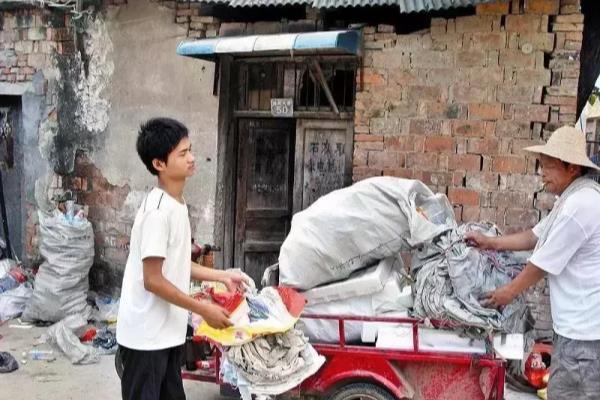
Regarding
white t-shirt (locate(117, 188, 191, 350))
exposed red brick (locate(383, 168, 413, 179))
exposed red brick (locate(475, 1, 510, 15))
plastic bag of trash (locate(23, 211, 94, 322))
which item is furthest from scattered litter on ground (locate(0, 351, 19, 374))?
exposed red brick (locate(475, 1, 510, 15))

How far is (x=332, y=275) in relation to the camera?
4188 mm

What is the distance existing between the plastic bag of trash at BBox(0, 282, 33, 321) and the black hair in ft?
16.6

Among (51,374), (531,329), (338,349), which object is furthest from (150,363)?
(51,374)

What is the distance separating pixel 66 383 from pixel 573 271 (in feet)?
13.8

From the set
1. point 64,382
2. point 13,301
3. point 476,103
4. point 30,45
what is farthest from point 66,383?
point 30,45

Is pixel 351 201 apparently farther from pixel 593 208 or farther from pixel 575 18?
pixel 575 18

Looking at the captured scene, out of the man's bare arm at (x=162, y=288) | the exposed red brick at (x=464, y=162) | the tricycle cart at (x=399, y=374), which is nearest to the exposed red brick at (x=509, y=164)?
the exposed red brick at (x=464, y=162)

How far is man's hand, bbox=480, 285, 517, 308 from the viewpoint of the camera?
3.58 m

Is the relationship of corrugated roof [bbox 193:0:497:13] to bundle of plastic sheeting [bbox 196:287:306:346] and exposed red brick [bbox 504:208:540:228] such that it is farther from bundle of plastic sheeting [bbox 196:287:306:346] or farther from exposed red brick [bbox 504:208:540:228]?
bundle of plastic sheeting [bbox 196:287:306:346]

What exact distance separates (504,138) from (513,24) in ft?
3.24

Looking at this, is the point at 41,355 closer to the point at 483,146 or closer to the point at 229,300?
the point at 229,300

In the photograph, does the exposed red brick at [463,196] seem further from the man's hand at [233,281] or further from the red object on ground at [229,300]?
the red object on ground at [229,300]

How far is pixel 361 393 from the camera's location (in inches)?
158

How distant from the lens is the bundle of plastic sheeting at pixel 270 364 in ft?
12.1
